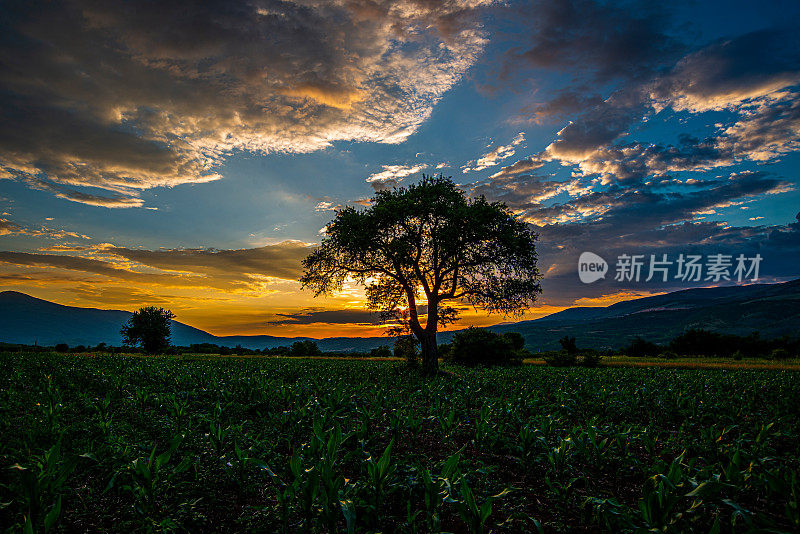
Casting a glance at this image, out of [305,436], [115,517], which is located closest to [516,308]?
[305,436]

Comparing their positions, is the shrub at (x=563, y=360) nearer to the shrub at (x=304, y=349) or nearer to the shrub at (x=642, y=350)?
the shrub at (x=642, y=350)

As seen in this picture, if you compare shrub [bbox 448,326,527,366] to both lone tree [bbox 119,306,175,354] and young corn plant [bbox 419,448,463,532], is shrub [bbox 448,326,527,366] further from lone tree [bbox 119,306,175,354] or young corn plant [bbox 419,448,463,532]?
lone tree [bbox 119,306,175,354]

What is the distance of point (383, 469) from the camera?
5.54m

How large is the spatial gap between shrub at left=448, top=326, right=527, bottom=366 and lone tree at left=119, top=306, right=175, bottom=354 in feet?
200

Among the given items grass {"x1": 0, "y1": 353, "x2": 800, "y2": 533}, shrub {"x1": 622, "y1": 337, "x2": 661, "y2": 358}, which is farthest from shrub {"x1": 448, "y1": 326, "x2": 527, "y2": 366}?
shrub {"x1": 622, "y1": 337, "x2": 661, "y2": 358}

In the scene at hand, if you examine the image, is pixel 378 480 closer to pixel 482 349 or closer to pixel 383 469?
pixel 383 469

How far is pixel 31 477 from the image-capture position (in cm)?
486

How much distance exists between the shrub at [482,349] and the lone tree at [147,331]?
200ft

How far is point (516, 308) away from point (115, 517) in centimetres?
2524

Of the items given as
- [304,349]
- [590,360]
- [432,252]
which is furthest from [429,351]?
[304,349]

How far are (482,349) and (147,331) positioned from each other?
6654 centimetres

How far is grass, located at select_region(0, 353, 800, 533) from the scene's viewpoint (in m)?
5.13

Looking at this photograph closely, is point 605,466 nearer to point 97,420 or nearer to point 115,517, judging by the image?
point 115,517

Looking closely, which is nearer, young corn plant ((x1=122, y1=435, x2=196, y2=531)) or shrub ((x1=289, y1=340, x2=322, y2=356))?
young corn plant ((x1=122, y1=435, x2=196, y2=531))
